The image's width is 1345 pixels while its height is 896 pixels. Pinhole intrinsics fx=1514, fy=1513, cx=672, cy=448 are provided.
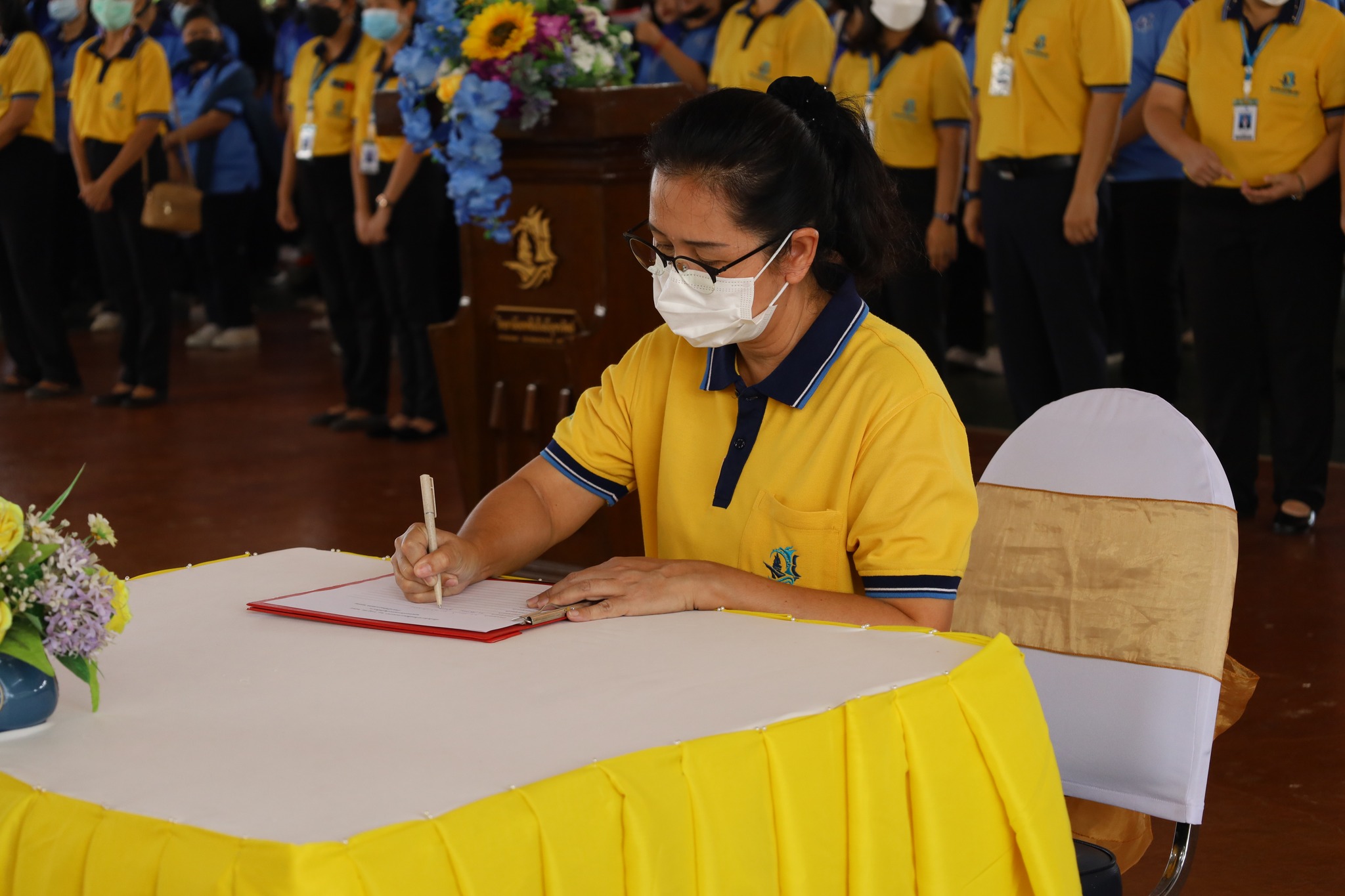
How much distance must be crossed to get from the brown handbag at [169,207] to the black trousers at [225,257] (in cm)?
111

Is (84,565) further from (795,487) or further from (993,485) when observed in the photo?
(993,485)

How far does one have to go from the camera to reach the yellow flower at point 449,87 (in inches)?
138

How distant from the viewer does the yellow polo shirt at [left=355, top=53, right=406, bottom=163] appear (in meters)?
5.26

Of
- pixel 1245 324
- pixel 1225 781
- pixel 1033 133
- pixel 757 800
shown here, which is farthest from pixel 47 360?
pixel 757 800

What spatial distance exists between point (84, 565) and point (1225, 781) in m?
2.04

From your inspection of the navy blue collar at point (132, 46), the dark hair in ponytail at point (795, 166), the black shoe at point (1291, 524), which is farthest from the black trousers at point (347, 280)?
the dark hair in ponytail at point (795, 166)

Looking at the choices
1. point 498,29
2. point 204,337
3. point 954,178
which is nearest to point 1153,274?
point 954,178

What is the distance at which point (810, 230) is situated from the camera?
1.71m

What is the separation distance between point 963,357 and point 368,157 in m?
3.14

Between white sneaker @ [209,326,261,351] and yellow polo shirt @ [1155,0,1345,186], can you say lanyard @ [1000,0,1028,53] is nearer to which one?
yellow polo shirt @ [1155,0,1345,186]

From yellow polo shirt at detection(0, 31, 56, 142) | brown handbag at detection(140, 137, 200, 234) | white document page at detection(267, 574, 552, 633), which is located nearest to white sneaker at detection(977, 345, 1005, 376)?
brown handbag at detection(140, 137, 200, 234)

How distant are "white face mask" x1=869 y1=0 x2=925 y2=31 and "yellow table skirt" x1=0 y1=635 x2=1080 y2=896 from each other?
3921 mm

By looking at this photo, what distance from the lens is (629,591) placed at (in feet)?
4.96

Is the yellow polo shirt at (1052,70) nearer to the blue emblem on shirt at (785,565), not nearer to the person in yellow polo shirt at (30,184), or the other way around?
the blue emblem on shirt at (785,565)
